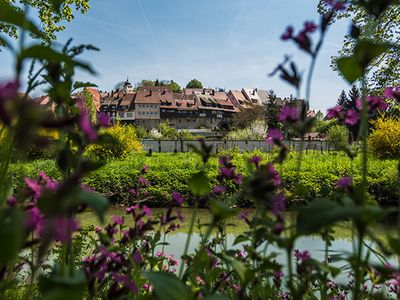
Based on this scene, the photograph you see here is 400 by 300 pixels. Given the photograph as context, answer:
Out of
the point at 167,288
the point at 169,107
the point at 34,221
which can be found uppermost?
the point at 169,107

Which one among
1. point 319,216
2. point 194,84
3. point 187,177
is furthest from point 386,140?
point 194,84

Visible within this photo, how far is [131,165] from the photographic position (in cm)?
1145

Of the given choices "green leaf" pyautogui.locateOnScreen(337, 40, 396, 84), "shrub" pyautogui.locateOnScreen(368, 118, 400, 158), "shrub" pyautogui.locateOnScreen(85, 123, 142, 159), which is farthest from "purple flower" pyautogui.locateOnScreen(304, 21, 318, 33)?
"shrub" pyautogui.locateOnScreen(368, 118, 400, 158)

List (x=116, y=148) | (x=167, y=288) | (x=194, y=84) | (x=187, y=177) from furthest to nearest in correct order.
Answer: (x=194, y=84)
(x=116, y=148)
(x=187, y=177)
(x=167, y=288)

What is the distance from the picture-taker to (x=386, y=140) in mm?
12961

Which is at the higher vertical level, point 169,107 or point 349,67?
point 169,107

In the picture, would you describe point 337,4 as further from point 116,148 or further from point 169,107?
point 169,107

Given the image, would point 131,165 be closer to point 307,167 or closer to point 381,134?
point 307,167

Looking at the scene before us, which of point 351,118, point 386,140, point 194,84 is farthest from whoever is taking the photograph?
point 194,84

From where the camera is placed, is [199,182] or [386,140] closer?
[199,182]

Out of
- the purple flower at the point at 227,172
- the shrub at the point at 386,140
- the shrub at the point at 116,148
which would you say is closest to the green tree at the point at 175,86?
the shrub at the point at 116,148

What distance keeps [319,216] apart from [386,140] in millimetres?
14014

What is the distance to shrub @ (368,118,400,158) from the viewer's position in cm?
1265

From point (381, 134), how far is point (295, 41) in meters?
13.5
